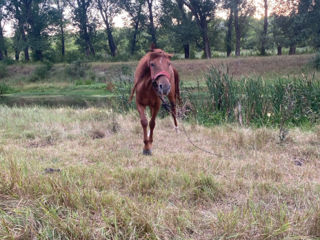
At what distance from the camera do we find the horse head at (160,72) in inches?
166

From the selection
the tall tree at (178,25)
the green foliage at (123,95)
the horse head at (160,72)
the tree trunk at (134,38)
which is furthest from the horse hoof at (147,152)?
the tree trunk at (134,38)

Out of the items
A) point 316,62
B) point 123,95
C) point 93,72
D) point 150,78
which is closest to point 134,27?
point 93,72

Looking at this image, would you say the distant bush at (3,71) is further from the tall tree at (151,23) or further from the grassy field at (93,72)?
the tall tree at (151,23)

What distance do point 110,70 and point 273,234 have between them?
30649 millimetres

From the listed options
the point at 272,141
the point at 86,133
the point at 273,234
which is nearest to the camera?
the point at 273,234

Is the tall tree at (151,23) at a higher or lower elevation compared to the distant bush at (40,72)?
higher

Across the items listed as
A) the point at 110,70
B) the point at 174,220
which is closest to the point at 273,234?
the point at 174,220

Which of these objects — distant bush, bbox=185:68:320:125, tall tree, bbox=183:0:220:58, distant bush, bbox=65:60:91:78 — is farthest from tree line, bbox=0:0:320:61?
distant bush, bbox=185:68:320:125

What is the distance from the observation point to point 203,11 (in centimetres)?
3362

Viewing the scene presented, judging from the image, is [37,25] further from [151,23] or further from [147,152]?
[147,152]

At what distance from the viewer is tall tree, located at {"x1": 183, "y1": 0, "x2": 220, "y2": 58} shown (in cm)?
3300

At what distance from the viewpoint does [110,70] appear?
104 ft

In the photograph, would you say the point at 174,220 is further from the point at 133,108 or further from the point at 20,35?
the point at 20,35

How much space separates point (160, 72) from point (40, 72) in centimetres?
3225
